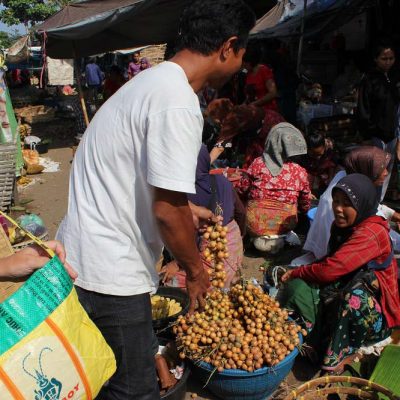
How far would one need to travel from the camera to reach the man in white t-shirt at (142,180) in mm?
1557

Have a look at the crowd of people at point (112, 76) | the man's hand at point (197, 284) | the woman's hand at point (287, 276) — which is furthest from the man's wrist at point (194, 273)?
the crowd of people at point (112, 76)

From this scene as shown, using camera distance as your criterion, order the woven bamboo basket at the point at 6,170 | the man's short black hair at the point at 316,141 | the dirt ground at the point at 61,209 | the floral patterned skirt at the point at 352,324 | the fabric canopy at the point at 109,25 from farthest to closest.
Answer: the fabric canopy at the point at 109,25, the woven bamboo basket at the point at 6,170, the man's short black hair at the point at 316,141, the dirt ground at the point at 61,209, the floral patterned skirt at the point at 352,324

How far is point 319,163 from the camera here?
18.2 ft

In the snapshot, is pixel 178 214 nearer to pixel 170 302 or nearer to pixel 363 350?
pixel 170 302

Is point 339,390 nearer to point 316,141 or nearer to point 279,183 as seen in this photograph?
point 279,183

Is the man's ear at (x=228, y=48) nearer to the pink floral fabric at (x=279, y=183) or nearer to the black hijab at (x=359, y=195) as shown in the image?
the black hijab at (x=359, y=195)

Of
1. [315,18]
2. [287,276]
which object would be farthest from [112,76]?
[287,276]

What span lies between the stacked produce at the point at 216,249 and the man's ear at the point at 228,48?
1215mm

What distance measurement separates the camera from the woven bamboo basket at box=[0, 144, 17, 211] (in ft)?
19.5

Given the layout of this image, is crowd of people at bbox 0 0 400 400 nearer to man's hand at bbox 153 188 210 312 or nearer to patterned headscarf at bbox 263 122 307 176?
man's hand at bbox 153 188 210 312

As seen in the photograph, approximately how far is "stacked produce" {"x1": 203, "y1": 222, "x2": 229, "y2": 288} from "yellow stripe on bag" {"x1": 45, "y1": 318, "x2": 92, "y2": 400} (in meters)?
1.37

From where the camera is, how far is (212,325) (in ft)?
9.20

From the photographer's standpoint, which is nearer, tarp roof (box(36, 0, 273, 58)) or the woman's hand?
the woman's hand

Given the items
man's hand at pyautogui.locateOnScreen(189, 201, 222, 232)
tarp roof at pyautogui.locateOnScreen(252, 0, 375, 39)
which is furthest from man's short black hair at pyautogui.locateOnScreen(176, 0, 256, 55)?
tarp roof at pyautogui.locateOnScreen(252, 0, 375, 39)
